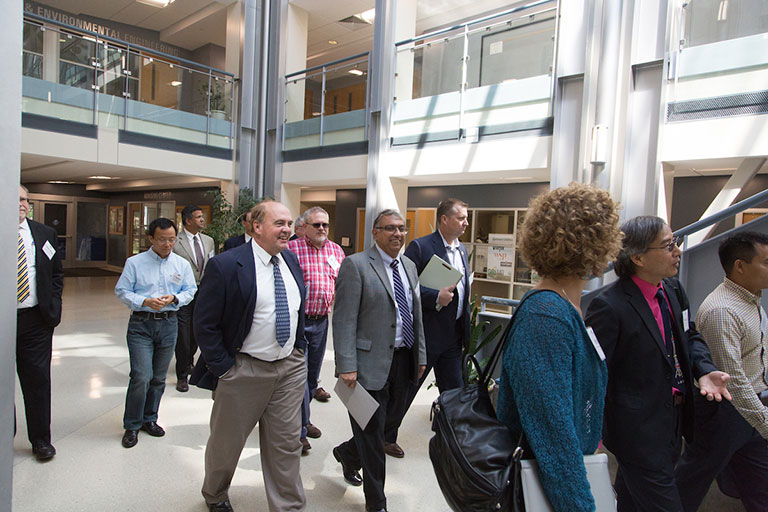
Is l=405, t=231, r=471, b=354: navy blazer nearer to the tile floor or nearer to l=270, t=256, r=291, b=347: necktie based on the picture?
the tile floor

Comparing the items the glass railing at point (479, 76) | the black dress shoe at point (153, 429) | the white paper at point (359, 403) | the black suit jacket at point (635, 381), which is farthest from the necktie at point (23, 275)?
the glass railing at point (479, 76)

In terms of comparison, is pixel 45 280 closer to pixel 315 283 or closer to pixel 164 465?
pixel 164 465

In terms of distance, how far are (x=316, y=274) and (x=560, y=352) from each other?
255cm

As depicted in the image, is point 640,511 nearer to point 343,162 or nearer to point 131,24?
point 343,162

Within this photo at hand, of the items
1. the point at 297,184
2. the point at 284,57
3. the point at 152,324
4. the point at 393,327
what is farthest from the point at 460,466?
the point at 284,57

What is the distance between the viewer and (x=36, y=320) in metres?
3.06

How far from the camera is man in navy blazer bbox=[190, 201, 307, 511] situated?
2326 mm

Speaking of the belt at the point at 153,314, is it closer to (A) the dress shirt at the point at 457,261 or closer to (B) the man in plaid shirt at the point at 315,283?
(B) the man in plaid shirt at the point at 315,283

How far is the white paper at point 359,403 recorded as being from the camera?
243 cm

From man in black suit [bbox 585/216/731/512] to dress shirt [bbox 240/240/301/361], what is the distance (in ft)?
4.79

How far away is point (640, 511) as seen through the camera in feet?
5.84

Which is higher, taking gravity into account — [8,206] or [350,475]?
[8,206]

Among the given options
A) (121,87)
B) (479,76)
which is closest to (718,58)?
(479,76)

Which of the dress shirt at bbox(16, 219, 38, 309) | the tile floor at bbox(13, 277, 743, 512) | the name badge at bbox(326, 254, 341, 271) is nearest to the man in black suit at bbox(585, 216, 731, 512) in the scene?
the tile floor at bbox(13, 277, 743, 512)
